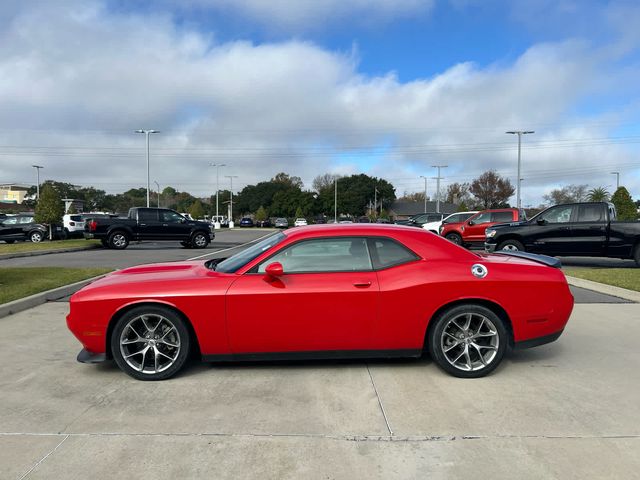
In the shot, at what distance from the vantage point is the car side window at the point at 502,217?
19172 mm

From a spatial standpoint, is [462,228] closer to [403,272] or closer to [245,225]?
[403,272]

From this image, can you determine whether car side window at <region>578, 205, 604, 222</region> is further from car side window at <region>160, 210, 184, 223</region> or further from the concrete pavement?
car side window at <region>160, 210, 184, 223</region>

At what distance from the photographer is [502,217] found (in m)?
19.4

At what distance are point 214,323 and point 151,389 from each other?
2.56 feet

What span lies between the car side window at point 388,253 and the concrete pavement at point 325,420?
1.06 metres

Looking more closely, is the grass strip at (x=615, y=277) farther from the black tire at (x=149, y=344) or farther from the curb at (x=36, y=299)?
the curb at (x=36, y=299)

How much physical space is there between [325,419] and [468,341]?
5.27ft

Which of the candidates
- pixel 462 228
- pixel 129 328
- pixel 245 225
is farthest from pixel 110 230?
pixel 245 225

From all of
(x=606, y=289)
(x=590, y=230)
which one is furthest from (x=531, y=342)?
(x=590, y=230)

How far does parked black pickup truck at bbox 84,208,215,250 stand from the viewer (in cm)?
2006

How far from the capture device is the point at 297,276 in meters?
4.34

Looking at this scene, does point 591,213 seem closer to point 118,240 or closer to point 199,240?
point 199,240

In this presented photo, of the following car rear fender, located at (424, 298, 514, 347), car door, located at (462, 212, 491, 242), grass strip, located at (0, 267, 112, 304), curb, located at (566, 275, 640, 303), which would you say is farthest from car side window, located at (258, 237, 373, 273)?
car door, located at (462, 212, 491, 242)

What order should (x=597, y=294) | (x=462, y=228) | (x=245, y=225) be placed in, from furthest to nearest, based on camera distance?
(x=245, y=225), (x=462, y=228), (x=597, y=294)
